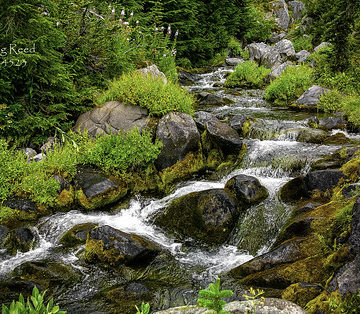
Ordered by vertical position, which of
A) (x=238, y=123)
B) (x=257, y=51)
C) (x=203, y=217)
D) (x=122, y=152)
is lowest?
(x=203, y=217)

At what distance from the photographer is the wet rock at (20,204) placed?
255 inches

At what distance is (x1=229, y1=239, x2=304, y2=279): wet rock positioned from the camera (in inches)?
175

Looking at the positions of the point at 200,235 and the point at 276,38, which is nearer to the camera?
the point at 200,235

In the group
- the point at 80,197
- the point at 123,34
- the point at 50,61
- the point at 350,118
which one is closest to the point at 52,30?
the point at 50,61

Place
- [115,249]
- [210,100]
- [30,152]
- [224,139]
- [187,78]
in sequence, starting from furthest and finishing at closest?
1. [187,78]
2. [210,100]
3. [224,139]
4. [30,152]
5. [115,249]

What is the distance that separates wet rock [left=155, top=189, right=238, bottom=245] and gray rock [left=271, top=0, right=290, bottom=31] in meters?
31.6

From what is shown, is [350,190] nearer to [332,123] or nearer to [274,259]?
[274,259]

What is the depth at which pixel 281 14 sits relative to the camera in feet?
107

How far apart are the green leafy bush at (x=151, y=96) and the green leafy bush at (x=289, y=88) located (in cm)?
628

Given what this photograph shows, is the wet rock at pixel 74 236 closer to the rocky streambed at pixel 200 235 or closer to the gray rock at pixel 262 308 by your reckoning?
the rocky streambed at pixel 200 235

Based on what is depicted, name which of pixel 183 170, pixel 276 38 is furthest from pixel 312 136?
pixel 276 38

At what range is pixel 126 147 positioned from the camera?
7.71m

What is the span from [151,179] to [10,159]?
3487 mm

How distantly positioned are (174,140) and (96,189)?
2531mm
